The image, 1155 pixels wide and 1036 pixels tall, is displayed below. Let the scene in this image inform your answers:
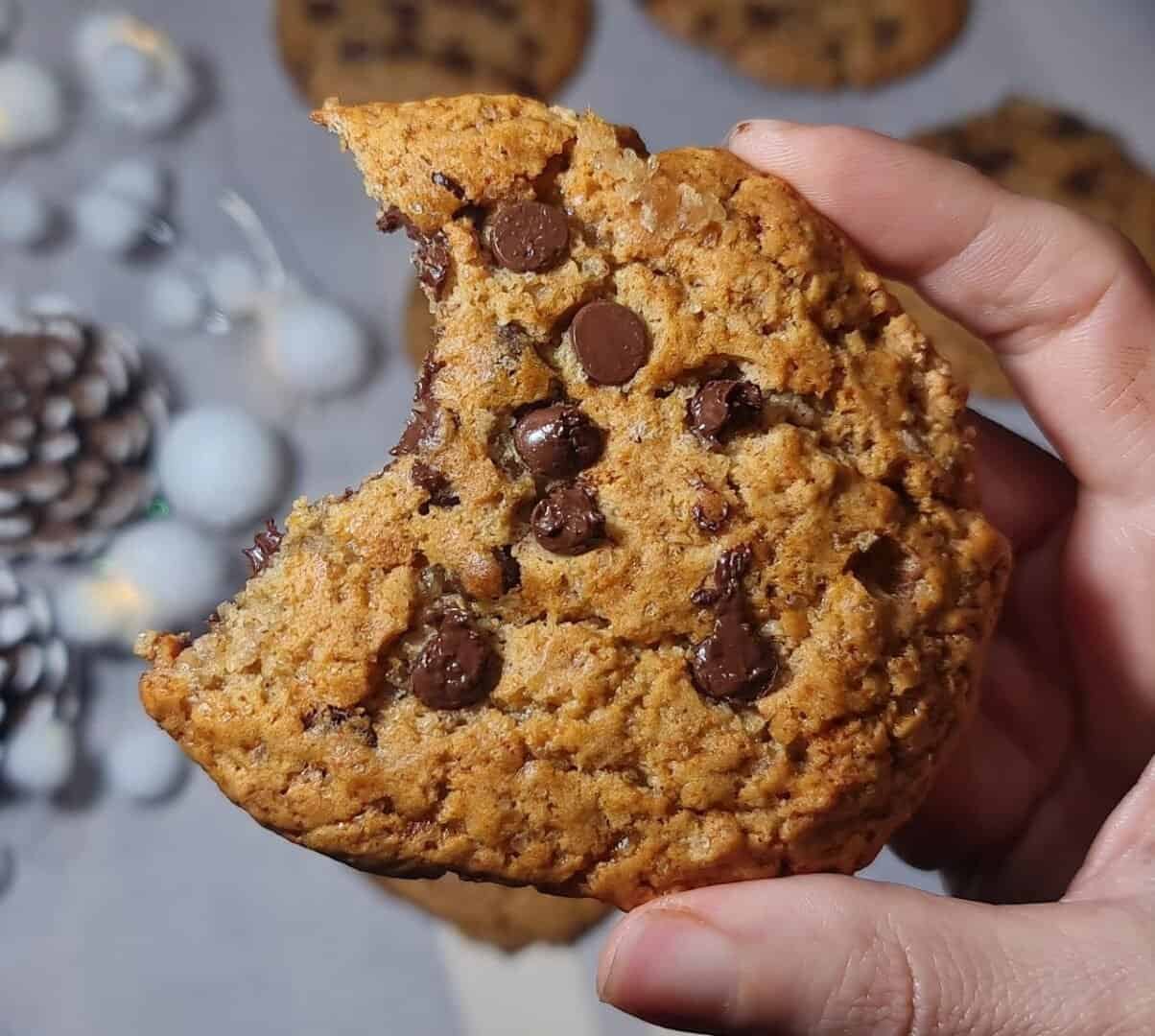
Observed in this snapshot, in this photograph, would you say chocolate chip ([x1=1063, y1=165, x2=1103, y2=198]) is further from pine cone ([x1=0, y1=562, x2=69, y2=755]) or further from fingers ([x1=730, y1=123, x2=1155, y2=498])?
pine cone ([x1=0, y1=562, x2=69, y2=755])

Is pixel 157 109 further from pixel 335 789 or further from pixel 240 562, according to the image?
pixel 335 789

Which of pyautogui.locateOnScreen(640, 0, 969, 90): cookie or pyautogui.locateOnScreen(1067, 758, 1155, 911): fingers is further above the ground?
pyautogui.locateOnScreen(640, 0, 969, 90): cookie

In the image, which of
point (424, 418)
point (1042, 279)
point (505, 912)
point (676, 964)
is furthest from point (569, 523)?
point (505, 912)

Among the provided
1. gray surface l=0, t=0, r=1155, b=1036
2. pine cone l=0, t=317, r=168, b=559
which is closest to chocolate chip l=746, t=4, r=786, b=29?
gray surface l=0, t=0, r=1155, b=1036

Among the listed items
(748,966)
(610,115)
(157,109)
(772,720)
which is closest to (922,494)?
(772,720)

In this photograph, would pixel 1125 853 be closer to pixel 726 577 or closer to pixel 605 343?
pixel 726 577

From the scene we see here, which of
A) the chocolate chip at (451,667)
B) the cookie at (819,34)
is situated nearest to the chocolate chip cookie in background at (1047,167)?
the cookie at (819,34)

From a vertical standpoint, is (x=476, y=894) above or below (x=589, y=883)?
below
